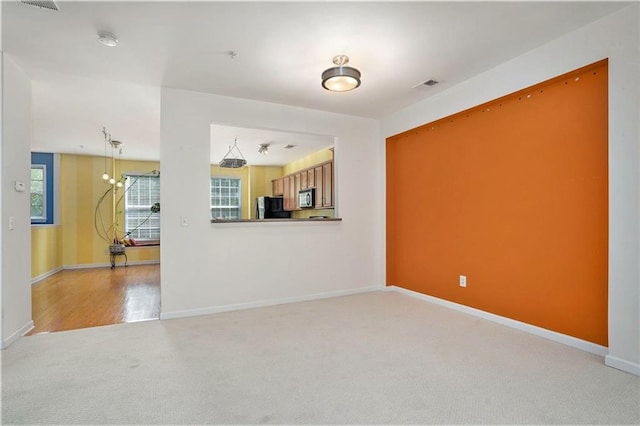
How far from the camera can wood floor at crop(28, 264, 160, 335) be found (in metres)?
3.72

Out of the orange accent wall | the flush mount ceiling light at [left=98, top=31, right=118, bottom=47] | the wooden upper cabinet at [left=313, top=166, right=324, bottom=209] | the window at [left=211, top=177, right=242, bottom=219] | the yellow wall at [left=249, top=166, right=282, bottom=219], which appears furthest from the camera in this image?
the yellow wall at [left=249, top=166, right=282, bottom=219]

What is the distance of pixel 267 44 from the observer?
9.39ft

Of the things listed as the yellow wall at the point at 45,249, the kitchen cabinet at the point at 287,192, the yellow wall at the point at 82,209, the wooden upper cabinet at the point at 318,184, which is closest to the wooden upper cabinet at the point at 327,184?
the wooden upper cabinet at the point at 318,184

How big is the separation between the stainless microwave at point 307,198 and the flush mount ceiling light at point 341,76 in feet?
12.2

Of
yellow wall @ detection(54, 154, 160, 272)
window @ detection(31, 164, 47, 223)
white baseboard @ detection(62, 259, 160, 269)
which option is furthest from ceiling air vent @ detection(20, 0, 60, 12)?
white baseboard @ detection(62, 259, 160, 269)

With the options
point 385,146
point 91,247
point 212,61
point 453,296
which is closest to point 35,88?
point 212,61

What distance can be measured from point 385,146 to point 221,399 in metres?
3.92

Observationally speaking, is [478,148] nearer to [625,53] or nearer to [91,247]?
[625,53]

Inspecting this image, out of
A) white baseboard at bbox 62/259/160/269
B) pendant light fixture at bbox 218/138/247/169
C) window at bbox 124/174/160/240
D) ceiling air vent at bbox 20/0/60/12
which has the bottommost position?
white baseboard at bbox 62/259/160/269

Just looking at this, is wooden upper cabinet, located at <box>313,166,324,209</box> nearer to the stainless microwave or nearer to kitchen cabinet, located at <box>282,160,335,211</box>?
kitchen cabinet, located at <box>282,160,335,211</box>

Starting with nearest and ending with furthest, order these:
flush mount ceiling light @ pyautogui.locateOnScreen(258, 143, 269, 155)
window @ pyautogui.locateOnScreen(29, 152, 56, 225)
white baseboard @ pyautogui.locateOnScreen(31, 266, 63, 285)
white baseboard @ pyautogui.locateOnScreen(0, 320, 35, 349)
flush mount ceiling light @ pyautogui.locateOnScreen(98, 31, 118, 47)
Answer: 1. flush mount ceiling light @ pyautogui.locateOnScreen(98, 31, 118, 47)
2. white baseboard @ pyautogui.locateOnScreen(0, 320, 35, 349)
3. white baseboard @ pyautogui.locateOnScreen(31, 266, 63, 285)
4. flush mount ceiling light @ pyautogui.locateOnScreen(258, 143, 269, 155)
5. window @ pyautogui.locateOnScreen(29, 152, 56, 225)

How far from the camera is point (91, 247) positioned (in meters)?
7.61

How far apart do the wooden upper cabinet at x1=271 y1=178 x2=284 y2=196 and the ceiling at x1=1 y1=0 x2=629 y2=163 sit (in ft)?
14.2

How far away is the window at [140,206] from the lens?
26.6ft
